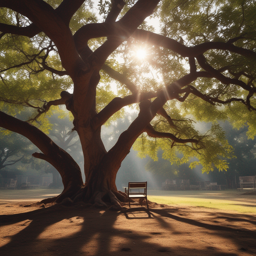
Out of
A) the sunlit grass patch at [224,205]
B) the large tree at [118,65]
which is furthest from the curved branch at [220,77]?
the sunlit grass patch at [224,205]

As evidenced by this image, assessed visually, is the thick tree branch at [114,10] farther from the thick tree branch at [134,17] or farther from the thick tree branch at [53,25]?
the thick tree branch at [53,25]

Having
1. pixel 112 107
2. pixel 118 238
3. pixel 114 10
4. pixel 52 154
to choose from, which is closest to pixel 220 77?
pixel 112 107

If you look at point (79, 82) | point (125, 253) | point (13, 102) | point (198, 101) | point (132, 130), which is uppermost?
point (198, 101)

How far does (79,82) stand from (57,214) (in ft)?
14.0

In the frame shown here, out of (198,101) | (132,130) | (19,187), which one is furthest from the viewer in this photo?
(19,187)

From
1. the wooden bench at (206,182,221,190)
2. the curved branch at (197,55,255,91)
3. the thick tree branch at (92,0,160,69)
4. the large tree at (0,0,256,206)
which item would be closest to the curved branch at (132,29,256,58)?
the large tree at (0,0,256,206)

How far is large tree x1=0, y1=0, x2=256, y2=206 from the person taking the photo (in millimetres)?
6551

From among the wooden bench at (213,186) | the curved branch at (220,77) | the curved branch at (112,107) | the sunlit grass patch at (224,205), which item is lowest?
the sunlit grass patch at (224,205)

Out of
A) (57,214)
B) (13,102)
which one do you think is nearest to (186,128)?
(57,214)

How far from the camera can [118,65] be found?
14.0m

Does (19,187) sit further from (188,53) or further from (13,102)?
(188,53)

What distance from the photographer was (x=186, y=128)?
1308cm

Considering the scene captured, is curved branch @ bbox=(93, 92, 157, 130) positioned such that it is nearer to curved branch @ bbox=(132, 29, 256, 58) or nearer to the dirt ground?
curved branch @ bbox=(132, 29, 256, 58)

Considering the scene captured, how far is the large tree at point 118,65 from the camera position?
6551 mm
